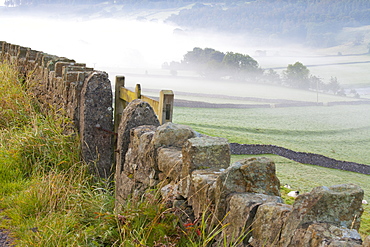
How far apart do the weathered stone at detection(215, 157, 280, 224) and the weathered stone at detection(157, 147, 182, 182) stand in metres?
0.70

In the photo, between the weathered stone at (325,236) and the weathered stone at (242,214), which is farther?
the weathered stone at (242,214)

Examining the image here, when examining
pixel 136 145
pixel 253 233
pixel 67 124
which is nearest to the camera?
pixel 253 233

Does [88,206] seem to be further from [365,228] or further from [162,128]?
[365,228]

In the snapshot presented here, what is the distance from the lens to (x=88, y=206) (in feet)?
15.5

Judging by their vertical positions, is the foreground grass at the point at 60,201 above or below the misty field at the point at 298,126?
above

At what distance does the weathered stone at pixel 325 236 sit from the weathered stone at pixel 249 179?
2.12 ft

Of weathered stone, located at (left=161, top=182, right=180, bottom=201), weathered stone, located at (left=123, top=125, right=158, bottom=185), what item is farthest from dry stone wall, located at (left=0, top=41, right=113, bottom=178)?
weathered stone, located at (left=161, top=182, right=180, bottom=201)

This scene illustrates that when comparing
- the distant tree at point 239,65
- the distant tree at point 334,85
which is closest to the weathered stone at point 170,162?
the distant tree at point 239,65

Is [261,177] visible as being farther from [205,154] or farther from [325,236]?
[325,236]

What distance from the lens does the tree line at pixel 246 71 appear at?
23.8 metres

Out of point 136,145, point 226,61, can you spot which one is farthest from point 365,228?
point 226,61

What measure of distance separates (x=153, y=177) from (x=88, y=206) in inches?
45.2

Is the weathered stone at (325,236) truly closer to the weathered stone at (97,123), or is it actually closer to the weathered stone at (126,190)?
the weathered stone at (126,190)

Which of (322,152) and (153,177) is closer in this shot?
(153,177)
